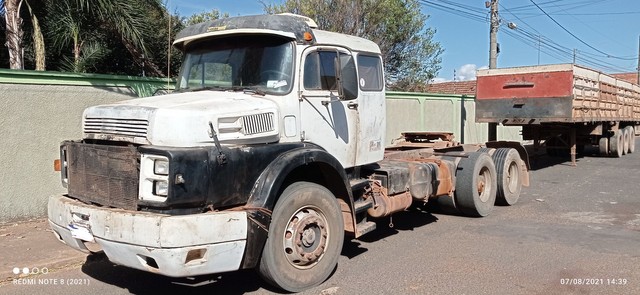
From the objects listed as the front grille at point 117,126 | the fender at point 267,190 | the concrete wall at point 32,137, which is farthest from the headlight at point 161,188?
the concrete wall at point 32,137

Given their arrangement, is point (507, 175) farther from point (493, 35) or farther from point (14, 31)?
point (493, 35)

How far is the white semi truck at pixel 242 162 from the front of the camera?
3.98m

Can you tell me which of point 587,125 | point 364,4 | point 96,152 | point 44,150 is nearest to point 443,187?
point 96,152

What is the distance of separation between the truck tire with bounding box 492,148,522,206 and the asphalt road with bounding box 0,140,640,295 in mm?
247

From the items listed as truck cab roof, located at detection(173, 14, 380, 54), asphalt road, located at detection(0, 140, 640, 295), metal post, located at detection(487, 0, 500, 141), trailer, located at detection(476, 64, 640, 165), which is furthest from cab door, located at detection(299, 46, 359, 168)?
metal post, located at detection(487, 0, 500, 141)

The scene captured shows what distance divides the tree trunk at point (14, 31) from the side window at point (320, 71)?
17.9ft

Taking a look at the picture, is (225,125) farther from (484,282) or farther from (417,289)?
(484,282)

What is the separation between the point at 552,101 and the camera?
A: 13094mm

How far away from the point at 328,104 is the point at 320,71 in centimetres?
33

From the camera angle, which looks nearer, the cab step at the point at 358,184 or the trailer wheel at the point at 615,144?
the cab step at the point at 358,184

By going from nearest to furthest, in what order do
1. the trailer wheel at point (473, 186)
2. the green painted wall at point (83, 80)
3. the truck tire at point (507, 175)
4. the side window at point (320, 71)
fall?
the side window at point (320, 71)
the green painted wall at point (83, 80)
the trailer wheel at point (473, 186)
the truck tire at point (507, 175)

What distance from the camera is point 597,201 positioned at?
31.2ft

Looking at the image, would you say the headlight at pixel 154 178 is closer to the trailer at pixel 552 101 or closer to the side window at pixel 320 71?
the side window at pixel 320 71

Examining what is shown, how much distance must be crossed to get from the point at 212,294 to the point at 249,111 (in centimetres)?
174
